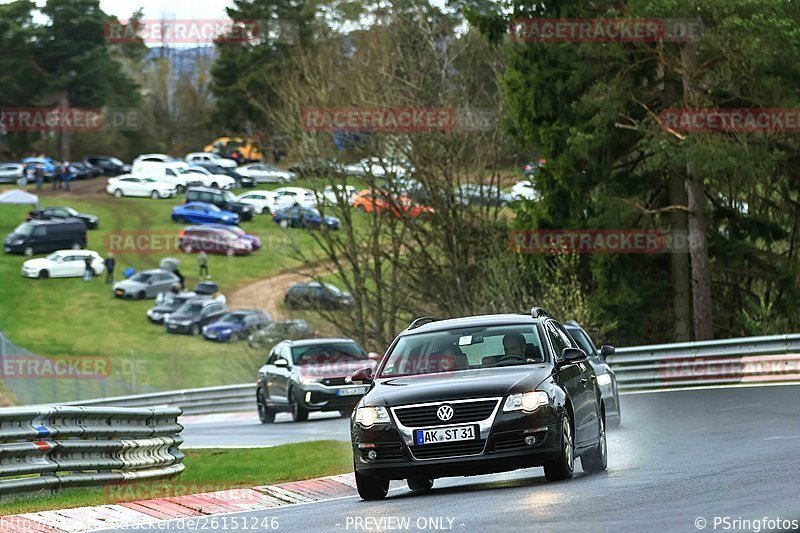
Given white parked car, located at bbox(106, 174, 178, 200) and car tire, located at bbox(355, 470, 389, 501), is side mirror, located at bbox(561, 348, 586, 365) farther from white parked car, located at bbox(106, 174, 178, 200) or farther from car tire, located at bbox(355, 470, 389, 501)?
white parked car, located at bbox(106, 174, 178, 200)

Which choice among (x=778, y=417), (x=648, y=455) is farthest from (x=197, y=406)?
(x=648, y=455)

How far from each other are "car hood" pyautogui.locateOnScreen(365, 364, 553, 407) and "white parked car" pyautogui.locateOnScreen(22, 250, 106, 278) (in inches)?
3124

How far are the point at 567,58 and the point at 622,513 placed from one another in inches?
1375

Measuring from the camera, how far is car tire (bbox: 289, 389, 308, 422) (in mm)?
32031

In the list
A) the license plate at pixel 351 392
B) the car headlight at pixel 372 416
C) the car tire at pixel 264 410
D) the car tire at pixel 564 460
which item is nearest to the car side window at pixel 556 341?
the car tire at pixel 564 460

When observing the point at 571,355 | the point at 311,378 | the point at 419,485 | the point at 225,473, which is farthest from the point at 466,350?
the point at 311,378

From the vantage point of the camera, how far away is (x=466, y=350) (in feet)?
45.2

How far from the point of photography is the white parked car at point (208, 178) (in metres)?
114

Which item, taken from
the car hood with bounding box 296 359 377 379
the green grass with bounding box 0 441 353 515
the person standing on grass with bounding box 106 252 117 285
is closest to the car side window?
the green grass with bounding box 0 441 353 515

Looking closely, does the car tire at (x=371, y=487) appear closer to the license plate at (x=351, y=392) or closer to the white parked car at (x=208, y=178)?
the license plate at (x=351, y=392)

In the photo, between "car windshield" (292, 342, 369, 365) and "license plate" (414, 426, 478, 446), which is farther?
"car windshield" (292, 342, 369, 365)

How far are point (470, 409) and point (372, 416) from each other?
86 centimetres

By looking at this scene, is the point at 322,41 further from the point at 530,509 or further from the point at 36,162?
the point at 530,509

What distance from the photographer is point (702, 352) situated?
31.9m
